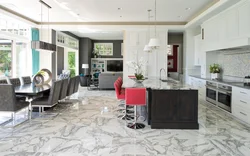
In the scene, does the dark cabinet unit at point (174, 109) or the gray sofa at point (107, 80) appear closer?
the dark cabinet unit at point (174, 109)

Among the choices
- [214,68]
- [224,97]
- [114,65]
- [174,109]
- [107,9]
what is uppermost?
[107,9]

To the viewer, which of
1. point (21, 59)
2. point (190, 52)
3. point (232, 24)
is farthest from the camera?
point (190, 52)

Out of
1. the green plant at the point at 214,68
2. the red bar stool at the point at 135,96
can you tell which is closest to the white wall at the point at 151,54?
the green plant at the point at 214,68

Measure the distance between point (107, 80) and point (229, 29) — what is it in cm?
625

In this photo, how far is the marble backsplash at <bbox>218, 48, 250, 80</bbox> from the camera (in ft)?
18.1

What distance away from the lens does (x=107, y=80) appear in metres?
10.3

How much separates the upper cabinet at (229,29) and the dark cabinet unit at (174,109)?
6.28 feet

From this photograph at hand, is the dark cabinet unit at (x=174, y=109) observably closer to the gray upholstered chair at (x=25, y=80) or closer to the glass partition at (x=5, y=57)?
the gray upholstered chair at (x=25, y=80)

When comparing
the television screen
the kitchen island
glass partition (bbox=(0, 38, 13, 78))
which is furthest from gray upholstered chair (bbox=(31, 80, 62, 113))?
the television screen

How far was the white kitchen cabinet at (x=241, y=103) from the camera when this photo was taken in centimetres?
435

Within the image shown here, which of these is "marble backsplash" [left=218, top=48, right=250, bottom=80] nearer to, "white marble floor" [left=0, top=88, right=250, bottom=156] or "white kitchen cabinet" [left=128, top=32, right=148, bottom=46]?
"white marble floor" [left=0, top=88, right=250, bottom=156]

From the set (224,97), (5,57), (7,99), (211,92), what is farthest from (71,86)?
(224,97)

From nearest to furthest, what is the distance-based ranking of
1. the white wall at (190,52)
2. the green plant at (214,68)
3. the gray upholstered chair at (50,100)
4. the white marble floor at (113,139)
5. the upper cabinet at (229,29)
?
the white marble floor at (113,139) → the upper cabinet at (229,29) → the gray upholstered chair at (50,100) → the green plant at (214,68) → the white wall at (190,52)

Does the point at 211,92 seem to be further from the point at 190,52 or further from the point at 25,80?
the point at 25,80
